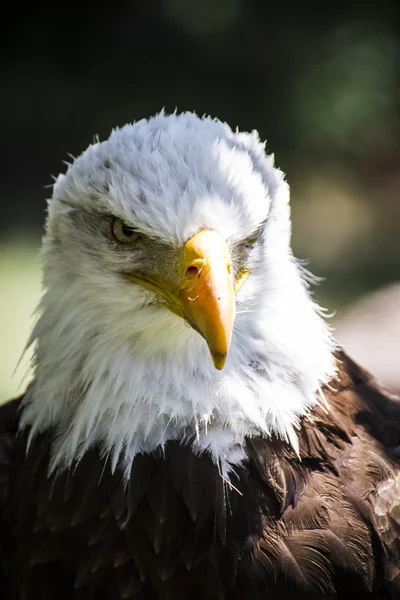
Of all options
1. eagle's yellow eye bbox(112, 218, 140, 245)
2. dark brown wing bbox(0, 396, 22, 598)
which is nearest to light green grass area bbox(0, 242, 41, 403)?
dark brown wing bbox(0, 396, 22, 598)

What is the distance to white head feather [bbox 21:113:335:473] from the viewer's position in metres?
2.00

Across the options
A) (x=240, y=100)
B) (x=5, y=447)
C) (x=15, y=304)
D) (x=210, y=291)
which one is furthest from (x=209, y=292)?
(x=240, y=100)

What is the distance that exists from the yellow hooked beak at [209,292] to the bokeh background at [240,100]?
3.07 m

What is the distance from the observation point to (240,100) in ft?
26.6

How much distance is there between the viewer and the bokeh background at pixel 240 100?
6.30 metres

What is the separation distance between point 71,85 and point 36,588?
23.2 feet

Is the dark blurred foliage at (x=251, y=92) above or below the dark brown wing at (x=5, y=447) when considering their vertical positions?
above

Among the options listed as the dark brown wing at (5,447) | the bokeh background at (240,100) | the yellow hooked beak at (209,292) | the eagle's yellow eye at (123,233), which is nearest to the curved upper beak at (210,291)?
the yellow hooked beak at (209,292)

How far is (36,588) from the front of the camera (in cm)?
213

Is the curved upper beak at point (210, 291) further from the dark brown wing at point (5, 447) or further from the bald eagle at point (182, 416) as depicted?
the dark brown wing at point (5, 447)

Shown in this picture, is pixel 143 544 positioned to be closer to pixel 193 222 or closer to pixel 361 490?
pixel 361 490

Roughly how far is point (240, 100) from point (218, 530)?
656 cm

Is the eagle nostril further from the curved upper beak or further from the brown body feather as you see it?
the brown body feather

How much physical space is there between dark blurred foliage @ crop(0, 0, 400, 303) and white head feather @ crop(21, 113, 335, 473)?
3819 millimetres
